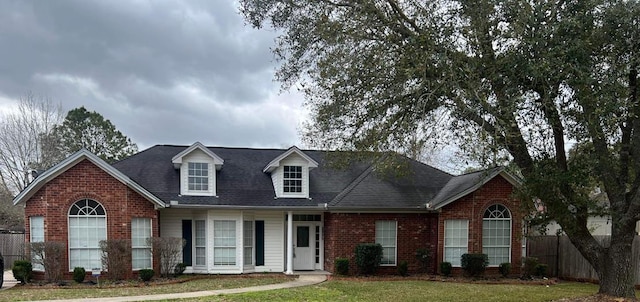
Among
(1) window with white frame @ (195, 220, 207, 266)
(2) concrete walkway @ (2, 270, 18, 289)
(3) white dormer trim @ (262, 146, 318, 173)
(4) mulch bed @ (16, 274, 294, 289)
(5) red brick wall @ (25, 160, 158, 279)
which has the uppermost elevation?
(3) white dormer trim @ (262, 146, 318, 173)

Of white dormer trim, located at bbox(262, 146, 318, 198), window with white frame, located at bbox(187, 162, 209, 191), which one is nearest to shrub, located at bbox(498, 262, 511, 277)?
white dormer trim, located at bbox(262, 146, 318, 198)

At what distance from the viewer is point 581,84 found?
380 inches

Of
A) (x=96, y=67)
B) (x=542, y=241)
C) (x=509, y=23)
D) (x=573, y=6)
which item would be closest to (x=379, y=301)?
(x=509, y=23)

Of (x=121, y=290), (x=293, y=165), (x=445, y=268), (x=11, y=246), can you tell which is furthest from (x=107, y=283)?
(x=445, y=268)

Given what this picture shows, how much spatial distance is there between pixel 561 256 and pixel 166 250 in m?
14.7

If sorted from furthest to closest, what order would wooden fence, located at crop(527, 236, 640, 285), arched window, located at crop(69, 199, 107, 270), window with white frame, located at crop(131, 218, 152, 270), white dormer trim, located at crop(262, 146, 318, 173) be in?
1. white dormer trim, located at crop(262, 146, 318, 173)
2. wooden fence, located at crop(527, 236, 640, 285)
3. window with white frame, located at crop(131, 218, 152, 270)
4. arched window, located at crop(69, 199, 107, 270)

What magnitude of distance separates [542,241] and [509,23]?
11.7 metres

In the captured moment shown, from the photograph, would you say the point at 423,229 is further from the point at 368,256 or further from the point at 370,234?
the point at 368,256

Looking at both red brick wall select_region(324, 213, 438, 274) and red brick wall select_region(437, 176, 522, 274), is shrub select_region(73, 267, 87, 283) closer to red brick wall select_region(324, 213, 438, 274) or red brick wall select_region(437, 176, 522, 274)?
red brick wall select_region(324, 213, 438, 274)

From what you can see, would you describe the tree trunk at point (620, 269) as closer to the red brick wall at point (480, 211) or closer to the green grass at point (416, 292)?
the green grass at point (416, 292)

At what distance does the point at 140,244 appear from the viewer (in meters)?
16.4

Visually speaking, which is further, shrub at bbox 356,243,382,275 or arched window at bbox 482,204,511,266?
arched window at bbox 482,204,511,266

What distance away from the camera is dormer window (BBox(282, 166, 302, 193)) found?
1828 centimetres

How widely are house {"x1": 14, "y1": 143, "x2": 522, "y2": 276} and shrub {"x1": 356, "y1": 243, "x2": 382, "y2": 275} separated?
1.52 ft
